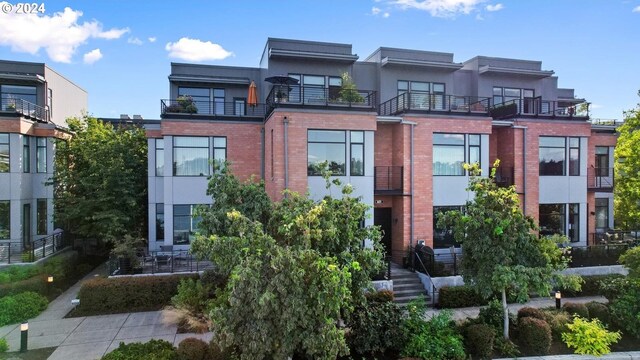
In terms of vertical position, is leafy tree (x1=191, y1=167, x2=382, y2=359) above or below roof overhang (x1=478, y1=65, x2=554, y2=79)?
below

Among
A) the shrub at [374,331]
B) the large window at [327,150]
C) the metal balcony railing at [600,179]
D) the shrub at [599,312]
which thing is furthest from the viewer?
the metal balcony railing at [600,179]

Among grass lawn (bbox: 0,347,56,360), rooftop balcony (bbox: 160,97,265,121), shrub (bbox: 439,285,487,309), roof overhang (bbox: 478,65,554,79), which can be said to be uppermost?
roof overhang (bbox: 478,65,554,79)

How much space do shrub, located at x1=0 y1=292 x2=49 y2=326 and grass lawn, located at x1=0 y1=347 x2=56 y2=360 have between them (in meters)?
3.07

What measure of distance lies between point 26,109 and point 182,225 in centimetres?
1058

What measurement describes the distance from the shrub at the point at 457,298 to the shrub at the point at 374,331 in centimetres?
461

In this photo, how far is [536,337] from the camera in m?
9.87

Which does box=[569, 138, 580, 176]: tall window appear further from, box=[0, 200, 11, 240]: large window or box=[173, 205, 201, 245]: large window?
box=[0, 200, 11, 240]: large window

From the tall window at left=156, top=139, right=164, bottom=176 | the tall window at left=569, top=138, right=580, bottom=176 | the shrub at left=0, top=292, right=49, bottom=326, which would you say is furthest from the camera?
the tall window at left=569, top=138, right=580, bottom=176

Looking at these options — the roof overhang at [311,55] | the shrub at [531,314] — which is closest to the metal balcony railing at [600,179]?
the shrub at [531,314]

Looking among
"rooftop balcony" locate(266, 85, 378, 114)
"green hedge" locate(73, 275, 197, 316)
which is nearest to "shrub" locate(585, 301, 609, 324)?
"rooftop balcony" locate(266, 85, 378, 114)

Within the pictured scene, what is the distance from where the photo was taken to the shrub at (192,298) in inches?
478

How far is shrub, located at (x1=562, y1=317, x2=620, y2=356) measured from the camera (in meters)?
9.85

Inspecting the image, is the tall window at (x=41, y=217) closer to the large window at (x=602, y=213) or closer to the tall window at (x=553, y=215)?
the tall window at (x=553, y=215)

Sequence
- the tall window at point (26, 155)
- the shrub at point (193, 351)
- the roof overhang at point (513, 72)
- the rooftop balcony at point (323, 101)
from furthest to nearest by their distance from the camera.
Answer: the roof overhang at point (513, 72) < the tall window at point (26, 155) < the rooftop balcony at point (323, 101) < the shrub at point (193, 351)
